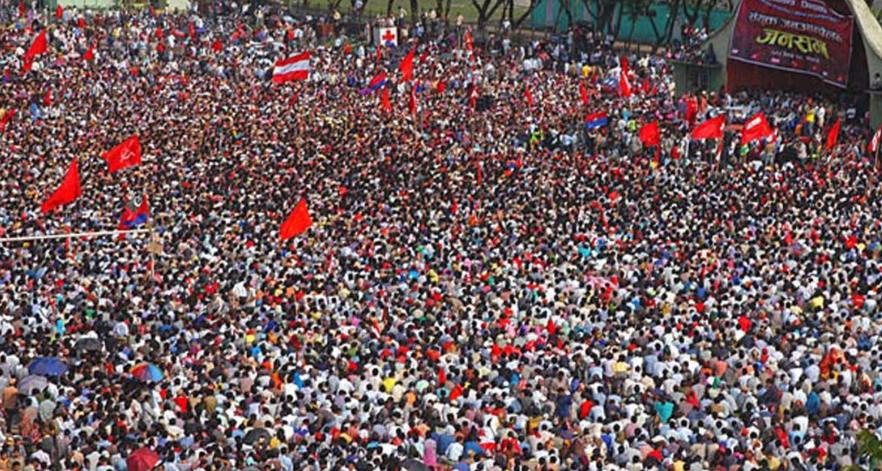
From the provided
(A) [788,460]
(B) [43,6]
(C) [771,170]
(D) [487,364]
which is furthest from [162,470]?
(B) [43,6]

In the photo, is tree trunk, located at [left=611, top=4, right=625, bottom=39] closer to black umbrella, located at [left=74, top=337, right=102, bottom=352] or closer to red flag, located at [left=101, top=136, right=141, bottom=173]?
red flag, located at [left=101, top=136, right=141, bottom=173]

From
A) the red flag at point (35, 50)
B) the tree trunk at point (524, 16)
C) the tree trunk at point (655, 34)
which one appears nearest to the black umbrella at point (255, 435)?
the red flag at point (35, 50)

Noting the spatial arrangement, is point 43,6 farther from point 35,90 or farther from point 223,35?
point 35,90

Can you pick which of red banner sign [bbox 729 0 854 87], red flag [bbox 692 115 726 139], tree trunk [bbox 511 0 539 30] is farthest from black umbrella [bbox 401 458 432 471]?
tree trunk [bbox 511 0 539 30]

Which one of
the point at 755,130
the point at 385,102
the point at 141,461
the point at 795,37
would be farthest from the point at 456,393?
the point at 795,37

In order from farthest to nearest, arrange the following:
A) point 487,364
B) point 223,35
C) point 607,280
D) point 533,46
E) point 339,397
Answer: point 223,35 → point 533,46 → point 607,280 → point 487,364 → point 339,397

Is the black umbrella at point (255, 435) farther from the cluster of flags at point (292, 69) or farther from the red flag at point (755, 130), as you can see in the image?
the cluster of flags at point (292, 69)

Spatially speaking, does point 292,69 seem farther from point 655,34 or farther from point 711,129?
point 655,34

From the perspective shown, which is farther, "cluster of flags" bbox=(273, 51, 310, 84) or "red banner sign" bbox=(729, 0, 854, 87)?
"cluster of flags" bbox=(273, 51, 310, 84)
